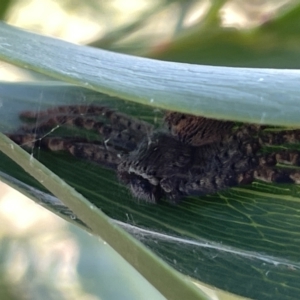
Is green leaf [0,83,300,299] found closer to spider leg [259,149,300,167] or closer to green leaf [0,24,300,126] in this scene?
spider leg [259,149,300,167]

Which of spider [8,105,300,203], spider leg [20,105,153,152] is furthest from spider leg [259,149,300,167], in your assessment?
spider leg [20,105,153,152]

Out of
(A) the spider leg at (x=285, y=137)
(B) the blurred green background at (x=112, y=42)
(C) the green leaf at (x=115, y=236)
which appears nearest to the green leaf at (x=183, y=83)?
(C) the green leaf at (x=115, y=236)

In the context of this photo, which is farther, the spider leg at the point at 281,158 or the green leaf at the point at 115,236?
the spider leg at the point at 281,158

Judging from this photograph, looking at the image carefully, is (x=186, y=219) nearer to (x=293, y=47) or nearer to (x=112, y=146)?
(x=112, y=146)

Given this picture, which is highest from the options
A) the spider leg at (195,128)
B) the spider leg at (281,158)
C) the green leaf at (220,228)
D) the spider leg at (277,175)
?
the spider leg at (195,128)

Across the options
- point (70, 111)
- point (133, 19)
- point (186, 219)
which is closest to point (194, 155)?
point (186, 219)

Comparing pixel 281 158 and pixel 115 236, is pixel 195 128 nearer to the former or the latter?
pixel 281 158

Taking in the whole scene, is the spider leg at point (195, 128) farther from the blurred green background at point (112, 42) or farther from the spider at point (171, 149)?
the blurred green background at point (112, 42)

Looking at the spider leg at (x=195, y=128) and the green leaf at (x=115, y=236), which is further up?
the spider leg at (x=195, y=128)
